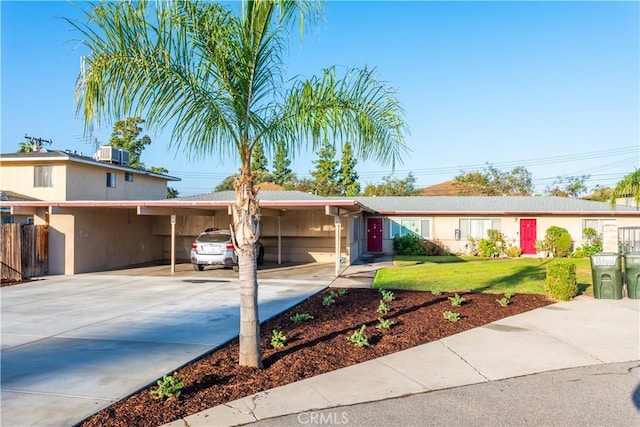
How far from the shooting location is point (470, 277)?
1377 centimetres

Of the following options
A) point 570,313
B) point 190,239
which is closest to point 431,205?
point 190,239

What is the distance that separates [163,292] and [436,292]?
6.84 m

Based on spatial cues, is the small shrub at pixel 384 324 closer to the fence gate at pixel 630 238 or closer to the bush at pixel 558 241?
the bush at pixel 558 241

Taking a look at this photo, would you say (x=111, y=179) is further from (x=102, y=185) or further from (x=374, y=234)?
(x=374, y=234)

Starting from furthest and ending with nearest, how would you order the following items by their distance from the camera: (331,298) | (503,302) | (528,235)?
(528,235)
(331,298)
(503,302)

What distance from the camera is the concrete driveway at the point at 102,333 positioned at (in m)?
4.50

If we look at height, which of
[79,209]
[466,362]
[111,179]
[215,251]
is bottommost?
[466,362]

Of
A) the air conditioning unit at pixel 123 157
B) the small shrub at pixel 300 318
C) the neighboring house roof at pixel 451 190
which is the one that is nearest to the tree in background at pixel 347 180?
the neighboring house roof at pixel 451 190

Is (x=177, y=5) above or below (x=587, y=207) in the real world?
above

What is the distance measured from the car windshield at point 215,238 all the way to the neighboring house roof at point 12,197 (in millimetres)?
6848

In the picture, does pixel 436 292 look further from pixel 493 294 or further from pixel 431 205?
pixel 431 205

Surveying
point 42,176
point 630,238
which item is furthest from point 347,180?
point 42,176

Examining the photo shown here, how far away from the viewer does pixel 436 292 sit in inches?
Answer: 400

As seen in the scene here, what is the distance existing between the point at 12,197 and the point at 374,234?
16.6 meters
